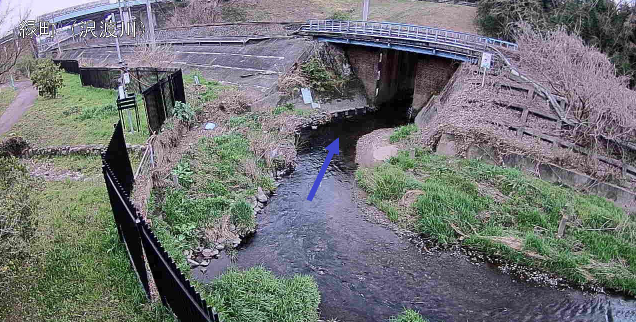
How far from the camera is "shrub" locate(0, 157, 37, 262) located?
6134 mm

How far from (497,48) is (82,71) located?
902 inches

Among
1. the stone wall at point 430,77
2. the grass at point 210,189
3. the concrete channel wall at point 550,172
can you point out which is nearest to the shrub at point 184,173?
the grass at point 210,189

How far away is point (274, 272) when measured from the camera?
1041 centimetres

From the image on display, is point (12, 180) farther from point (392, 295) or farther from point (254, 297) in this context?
point (392, 295)

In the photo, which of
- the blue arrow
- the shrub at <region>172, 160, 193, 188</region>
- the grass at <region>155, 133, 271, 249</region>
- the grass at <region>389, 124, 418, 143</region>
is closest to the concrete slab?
the blue arrow

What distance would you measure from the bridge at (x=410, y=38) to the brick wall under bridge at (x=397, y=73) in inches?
47.7

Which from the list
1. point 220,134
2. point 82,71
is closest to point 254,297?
point 220,134

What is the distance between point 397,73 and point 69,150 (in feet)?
68.1

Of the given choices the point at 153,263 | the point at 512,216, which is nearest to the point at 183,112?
the point at 153,263

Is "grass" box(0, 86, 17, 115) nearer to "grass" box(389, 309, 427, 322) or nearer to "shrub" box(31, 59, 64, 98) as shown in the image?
"shrub" box(31, 59, 64, 98)

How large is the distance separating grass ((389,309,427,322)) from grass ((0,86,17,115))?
67.0 ft

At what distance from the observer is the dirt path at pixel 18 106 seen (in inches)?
679

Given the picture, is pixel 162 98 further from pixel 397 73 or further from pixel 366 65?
pixel 397 73

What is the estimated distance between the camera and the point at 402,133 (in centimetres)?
1966
